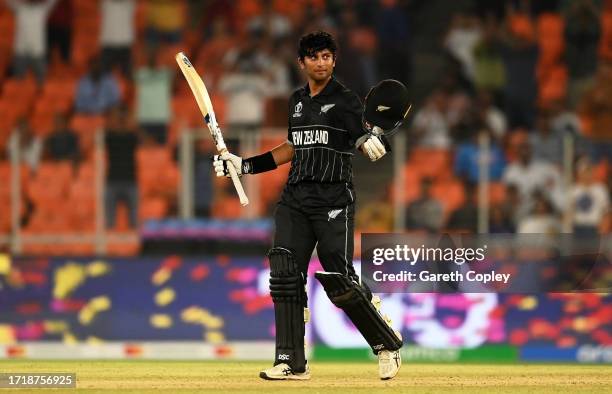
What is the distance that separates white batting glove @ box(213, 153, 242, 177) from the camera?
25.7 ft

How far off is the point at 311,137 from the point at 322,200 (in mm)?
353

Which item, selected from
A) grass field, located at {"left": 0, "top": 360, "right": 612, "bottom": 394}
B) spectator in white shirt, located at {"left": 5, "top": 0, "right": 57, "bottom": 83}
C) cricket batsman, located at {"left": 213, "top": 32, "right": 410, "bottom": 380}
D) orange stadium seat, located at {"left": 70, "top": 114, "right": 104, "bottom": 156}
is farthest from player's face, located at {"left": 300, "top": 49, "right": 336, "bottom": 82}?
spectator in white shirt, located at {"left": 5, "top": 0, "right": 57, "bottom": 83}

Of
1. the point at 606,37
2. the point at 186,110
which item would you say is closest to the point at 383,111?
the point at 186,110

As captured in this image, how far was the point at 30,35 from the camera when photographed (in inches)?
664

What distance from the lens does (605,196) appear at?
533 inches

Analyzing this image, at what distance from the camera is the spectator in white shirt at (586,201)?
1341cm

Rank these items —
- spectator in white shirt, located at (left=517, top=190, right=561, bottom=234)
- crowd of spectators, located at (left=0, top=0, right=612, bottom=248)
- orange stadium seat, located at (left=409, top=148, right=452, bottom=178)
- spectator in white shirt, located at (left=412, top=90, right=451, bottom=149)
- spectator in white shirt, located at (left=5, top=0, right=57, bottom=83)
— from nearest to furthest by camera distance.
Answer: spectator in white shirt, located at (left=517, top=190, right=561, bottom=234), orange stadium seat, located at (left=409, top=148, right=452, bottom=178), crowd of spectators, located at (left=0, top=0, right=612, bottom=248), spectator in white shirt, located at (left=412, top=90, right=451, bottom=149), spectator in white shirt, located at (left=5, top=0, right=57, bottom=83)

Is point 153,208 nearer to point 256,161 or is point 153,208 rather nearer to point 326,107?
point 256,161

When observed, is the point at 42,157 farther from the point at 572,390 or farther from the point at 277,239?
the point at 572,390

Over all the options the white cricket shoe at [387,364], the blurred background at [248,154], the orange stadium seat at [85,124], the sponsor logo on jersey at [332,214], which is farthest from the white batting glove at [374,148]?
the orange stadium seat at [85,124]

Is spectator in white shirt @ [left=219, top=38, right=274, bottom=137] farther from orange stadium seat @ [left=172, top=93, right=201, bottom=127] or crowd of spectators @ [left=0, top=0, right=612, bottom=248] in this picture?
orange stadium seat @ [left=172, top=93, right=201, bottom=127]

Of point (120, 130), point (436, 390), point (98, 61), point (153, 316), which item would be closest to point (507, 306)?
point (153, 316)

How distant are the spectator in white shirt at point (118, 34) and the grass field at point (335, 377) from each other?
692 centimetres

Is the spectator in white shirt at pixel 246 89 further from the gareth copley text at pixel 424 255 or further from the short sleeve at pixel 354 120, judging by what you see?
the short sleeve at pixel 354 120
